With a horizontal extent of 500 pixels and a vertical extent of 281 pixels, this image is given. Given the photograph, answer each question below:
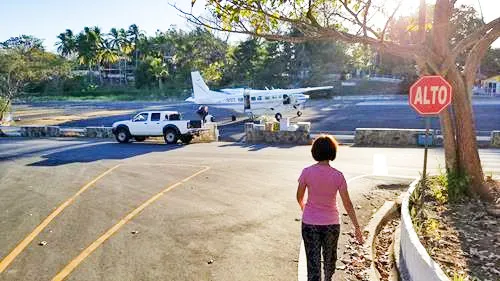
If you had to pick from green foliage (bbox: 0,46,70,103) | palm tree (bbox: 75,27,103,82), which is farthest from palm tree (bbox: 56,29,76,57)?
green foliage (bbox: 0,46,70,103)

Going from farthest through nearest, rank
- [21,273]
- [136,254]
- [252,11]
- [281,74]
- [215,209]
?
[281,74] → [215,209] → [252,11] → [136,254] → [21,273]

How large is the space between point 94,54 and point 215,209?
103019mm

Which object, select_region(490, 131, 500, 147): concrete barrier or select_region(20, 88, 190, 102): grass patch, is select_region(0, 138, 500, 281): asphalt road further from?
select_region(20, 88, 190, 102): grass patch

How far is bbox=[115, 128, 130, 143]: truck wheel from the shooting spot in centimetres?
2447

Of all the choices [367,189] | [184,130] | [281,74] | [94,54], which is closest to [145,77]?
[94,54]

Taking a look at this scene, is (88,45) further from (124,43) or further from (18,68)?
(18,68)

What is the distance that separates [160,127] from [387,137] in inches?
449

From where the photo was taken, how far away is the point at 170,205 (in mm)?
10094

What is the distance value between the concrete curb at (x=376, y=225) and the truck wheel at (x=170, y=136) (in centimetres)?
1498

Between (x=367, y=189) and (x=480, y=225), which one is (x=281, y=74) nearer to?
(x=367, y=189)

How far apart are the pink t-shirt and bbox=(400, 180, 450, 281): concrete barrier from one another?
1.13m

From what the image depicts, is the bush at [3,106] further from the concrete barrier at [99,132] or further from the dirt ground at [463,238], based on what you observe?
the dirt ground at [463,238]

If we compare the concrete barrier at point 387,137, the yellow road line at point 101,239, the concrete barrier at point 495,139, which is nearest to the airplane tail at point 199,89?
the concrete barrier at point 387,137

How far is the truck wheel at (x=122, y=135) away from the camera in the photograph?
2447 cm
